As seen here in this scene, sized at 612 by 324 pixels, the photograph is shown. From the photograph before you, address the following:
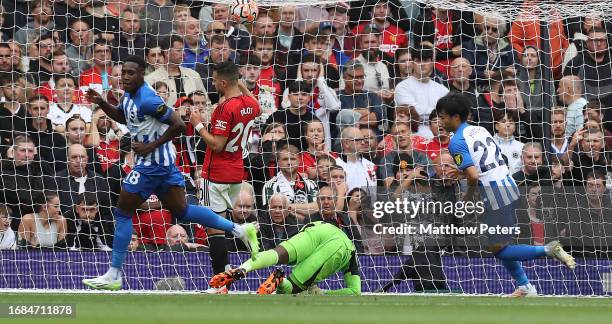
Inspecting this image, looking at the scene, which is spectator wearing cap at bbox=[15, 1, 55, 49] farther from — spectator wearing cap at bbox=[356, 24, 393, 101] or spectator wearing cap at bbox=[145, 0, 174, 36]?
spectator wearing cap at bbox=[356, 24, 393, 101]

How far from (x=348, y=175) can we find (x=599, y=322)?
552 centimetres

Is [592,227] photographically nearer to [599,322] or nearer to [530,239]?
[530,239]

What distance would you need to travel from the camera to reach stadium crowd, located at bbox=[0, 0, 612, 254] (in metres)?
12.6

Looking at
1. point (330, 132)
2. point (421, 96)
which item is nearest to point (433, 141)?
point (421, 96)

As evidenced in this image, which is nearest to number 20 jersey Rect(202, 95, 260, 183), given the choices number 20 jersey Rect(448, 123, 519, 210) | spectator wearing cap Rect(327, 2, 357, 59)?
number 20 jersey Rect(448, 123, 519, 210)

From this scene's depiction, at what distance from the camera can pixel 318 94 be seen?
43.7 ft

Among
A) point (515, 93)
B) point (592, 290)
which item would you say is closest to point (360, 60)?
point (515, 93)

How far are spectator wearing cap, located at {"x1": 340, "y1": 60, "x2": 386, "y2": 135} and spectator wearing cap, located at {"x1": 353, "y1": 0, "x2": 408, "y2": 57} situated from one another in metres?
0.44

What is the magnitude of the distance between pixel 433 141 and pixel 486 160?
305cm

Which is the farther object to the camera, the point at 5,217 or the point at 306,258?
the point at 5,217

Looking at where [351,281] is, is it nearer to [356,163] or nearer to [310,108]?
[356,163]

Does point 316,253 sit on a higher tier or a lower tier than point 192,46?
lower

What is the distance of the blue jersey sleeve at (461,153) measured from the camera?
10.1 m

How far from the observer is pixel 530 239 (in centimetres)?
1266
